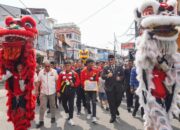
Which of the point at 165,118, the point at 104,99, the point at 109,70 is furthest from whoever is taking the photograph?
the point at 104,99

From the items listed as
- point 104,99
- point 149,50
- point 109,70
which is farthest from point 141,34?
point 104,99

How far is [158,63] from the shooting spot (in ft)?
13.6

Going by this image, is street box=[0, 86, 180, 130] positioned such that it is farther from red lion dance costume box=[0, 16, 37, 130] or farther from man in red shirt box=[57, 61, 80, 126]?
red lion dance costume box=[0, 16, 37, 130]

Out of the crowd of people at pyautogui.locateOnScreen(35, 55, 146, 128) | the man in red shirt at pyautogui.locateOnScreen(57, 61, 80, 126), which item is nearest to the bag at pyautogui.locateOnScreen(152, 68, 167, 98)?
the crowd of people at pyautogui.locateOnScreen(35, 55, 146, 128)

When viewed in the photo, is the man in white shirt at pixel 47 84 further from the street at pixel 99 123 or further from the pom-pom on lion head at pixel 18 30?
the pom-pom on lion head at pixel 18 30

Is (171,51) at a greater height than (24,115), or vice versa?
(171,51)

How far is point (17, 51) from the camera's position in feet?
17.7

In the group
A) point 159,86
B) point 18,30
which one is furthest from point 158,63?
point 18,30

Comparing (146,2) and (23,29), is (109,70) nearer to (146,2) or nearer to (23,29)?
(23,29)

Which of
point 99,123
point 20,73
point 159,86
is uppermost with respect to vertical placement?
point 20,73

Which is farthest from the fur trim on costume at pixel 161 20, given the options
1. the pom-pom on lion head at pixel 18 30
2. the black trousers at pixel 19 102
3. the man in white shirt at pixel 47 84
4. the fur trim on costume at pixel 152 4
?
the man in white shirt at pixel 47 84

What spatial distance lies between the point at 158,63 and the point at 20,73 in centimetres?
256

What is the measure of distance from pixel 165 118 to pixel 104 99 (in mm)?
7815

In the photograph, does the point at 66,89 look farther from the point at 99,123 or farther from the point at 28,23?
the point at 28,23
